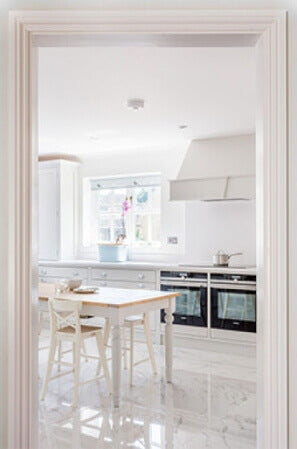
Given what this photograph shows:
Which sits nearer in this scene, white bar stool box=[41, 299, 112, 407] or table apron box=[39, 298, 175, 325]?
table apron box=[39, 298, 175, 325]

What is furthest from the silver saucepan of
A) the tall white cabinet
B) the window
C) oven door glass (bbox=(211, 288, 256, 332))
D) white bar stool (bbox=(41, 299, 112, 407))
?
the tall white cabinet

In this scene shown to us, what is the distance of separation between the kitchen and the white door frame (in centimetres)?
134

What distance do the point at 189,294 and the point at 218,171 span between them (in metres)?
1.48

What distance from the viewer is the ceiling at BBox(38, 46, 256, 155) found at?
10.2ft

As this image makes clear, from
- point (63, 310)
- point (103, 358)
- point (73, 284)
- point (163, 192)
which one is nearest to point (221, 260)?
point (163, 192)

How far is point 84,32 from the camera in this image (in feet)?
5.57

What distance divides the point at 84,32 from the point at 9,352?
1.20 metres

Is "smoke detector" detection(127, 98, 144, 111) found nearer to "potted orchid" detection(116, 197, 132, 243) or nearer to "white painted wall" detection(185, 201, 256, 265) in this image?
"white painted wall" detection(185, 201, 256, 265)

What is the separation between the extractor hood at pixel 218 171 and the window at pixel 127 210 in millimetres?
877

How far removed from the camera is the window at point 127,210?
6.47 meters

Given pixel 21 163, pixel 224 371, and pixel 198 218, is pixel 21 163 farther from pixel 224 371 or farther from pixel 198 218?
pixel 198 218

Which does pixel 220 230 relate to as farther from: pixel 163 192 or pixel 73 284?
pixel 73 284

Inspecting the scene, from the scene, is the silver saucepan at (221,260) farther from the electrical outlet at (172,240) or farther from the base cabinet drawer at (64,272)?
the base cabinet drawer at (64,272)

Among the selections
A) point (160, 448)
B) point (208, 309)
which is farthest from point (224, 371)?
point (160, 448)
